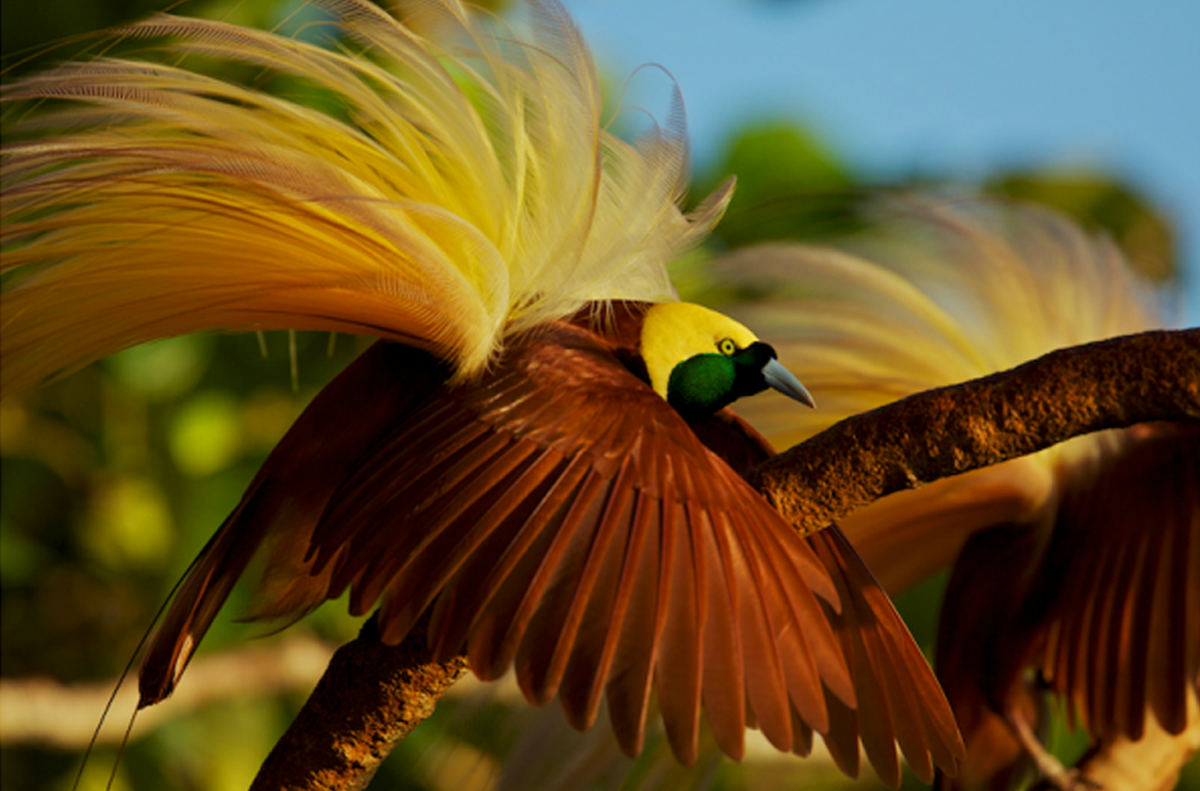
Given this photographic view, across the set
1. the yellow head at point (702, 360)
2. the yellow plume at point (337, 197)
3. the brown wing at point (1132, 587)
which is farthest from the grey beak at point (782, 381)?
the brown wing at point (1132, 587)

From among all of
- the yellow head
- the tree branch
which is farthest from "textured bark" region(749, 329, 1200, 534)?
the yellow head

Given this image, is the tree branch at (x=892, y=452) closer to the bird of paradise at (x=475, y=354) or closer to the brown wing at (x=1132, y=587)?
the bird of paradise at (x=475, y=354)

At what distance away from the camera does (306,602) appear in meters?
1.14

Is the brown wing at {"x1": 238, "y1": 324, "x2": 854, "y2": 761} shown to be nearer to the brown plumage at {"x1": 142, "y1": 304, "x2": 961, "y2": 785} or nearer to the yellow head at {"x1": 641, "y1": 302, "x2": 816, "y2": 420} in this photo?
the brown plumage at {"x1": 142, "y1": 304, "x2": 961, "y2": 785}

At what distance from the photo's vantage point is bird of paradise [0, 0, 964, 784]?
0.76 metres

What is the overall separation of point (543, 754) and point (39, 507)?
2.86 meters

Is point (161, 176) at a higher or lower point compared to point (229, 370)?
higher

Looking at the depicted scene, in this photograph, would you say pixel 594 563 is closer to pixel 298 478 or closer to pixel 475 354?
pixel 475 354

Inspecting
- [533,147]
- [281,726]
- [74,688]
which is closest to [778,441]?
[533,147]

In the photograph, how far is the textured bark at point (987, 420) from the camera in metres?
0.87

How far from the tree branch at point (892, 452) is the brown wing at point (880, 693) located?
62mm

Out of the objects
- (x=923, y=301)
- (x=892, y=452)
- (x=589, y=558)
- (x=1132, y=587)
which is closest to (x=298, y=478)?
(x=589, y=558)

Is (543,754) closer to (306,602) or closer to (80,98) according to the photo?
(306,602)

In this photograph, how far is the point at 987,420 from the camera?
891 mm
